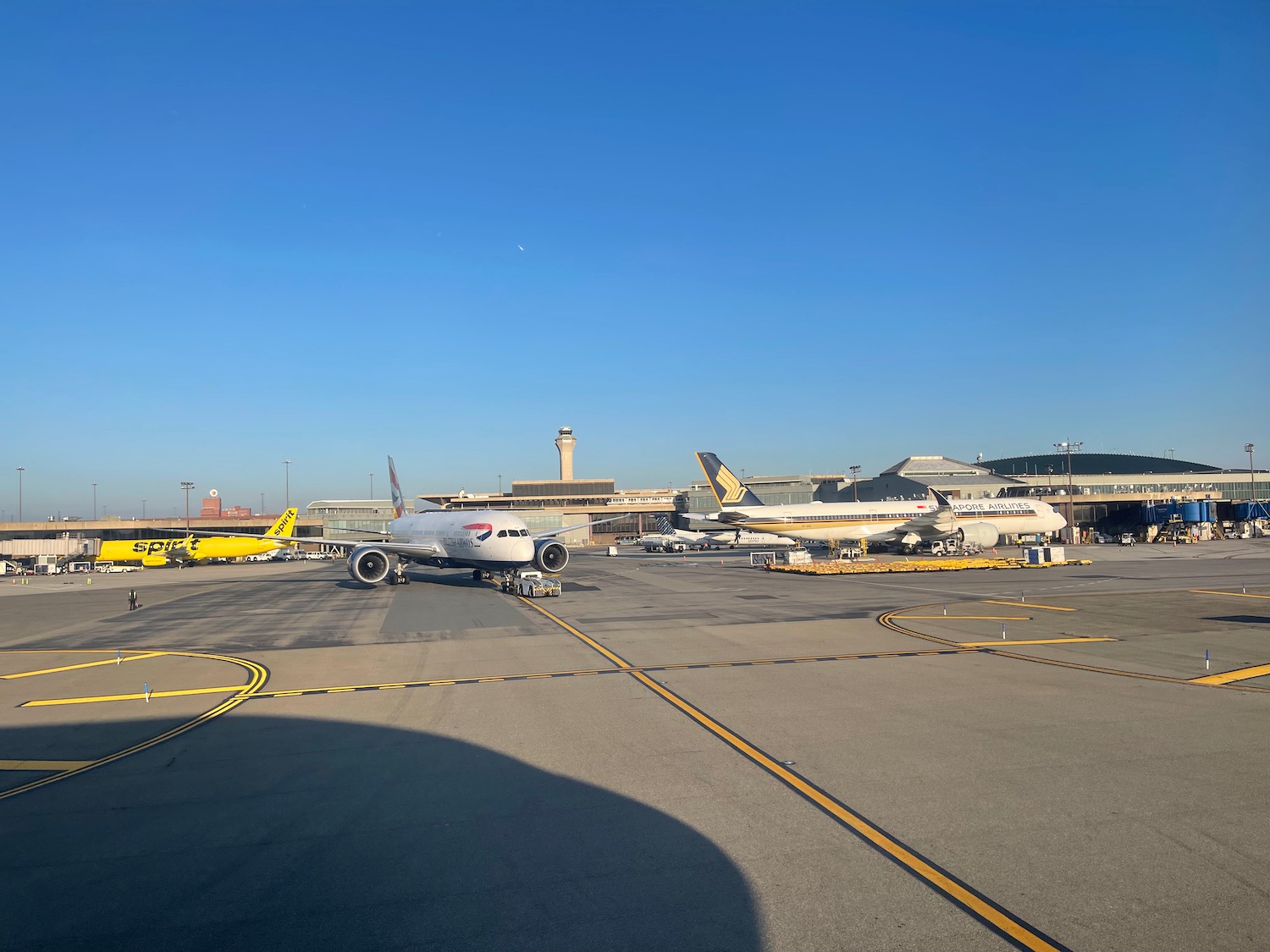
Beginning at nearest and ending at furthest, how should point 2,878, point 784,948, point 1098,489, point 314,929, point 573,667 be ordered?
point 784,948 < point 314,929 < point 2,878 < point 573,667 < point 1098,489

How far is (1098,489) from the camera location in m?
133

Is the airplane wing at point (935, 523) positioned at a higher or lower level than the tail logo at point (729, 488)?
lower

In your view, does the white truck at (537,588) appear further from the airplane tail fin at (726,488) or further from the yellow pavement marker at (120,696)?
the airplane tail fin at (726,488)

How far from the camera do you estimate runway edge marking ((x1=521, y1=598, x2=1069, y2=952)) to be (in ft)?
21.4

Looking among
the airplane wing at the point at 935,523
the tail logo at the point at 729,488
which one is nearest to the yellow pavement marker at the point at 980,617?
the airplane wing at the point at 935,523

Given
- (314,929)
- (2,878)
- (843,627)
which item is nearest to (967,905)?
(314,929)

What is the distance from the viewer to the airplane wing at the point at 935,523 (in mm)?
68688

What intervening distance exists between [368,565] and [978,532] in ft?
Answer: 184

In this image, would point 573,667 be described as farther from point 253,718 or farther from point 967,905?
point 967,905

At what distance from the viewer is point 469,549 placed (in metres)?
45.1

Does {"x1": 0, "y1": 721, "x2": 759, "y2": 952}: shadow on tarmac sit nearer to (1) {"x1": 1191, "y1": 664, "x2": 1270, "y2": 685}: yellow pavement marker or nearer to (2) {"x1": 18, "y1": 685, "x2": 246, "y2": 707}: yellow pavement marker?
(2) {"x1": 18, "y1": 685, "x2": 246, "y2": 707}: yellow pavement marker

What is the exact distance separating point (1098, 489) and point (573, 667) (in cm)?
14201

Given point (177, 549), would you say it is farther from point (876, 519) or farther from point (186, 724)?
point (186, 724)

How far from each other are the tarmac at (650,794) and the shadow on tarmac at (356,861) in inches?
1.7
